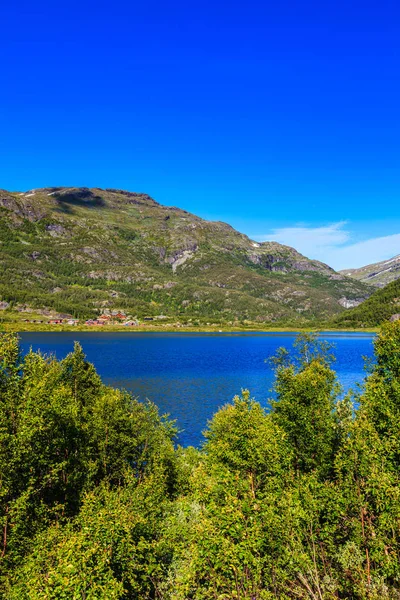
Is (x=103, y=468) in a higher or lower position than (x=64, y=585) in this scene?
lower

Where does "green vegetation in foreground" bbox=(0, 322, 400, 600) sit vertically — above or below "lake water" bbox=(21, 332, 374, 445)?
above

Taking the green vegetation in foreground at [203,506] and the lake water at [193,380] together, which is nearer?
the green vegetation in foreground at [203,506]

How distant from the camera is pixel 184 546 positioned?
26062mm

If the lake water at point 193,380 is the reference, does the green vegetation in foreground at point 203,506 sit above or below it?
above

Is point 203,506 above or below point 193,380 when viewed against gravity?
above

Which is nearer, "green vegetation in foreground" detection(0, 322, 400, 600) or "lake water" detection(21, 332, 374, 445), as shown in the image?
"green vegetation in foreground" detection(0, 322, 400, 600)

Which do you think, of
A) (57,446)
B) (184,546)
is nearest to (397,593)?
(184,546)

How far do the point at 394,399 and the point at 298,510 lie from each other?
25682 millimetres

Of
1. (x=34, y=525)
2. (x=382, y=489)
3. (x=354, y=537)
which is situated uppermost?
(x=382, y=489)

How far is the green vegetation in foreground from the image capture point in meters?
20.4

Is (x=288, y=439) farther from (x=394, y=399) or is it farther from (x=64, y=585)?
(x=64, y=585)

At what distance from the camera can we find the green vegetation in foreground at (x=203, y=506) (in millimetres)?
20406

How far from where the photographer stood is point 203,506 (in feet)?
107

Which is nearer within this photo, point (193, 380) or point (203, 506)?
point (203, 506)
